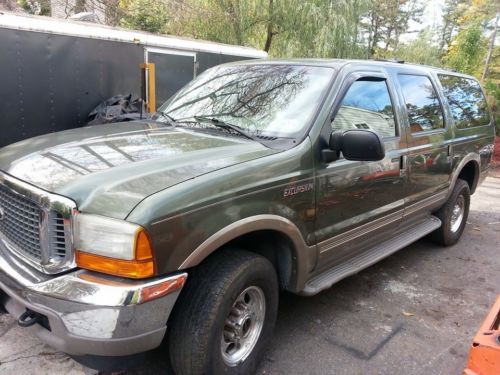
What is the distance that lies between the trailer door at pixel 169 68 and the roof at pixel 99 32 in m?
0.11

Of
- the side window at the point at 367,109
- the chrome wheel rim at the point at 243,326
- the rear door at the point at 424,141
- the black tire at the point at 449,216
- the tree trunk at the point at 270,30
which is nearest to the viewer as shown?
the chrome wheel rim at the point at 243,326

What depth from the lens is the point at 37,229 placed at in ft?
7.43

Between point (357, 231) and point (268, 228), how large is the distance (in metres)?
1.11

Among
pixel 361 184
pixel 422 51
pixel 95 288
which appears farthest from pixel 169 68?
pixel 422 51

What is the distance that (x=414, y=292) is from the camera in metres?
4.20

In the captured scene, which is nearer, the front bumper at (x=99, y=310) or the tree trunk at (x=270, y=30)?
the front bumper at (x=99, y=310)

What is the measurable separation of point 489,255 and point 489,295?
123 centimetres

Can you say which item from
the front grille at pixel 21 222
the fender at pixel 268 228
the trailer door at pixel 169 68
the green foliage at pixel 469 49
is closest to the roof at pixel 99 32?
the trailer door at pixel 169 68

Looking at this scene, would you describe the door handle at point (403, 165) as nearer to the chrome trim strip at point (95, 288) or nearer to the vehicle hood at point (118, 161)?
the vehicle hood at point (118, 161)

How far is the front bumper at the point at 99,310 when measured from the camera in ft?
6.55

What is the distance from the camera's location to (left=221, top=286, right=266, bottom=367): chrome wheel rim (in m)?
2.63

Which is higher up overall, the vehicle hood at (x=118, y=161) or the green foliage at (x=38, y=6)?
the green foliage at (x=38, y=6)

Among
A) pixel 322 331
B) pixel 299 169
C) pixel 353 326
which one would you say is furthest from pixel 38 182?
pixel 353 326

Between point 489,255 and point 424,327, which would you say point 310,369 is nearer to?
point 424,327
